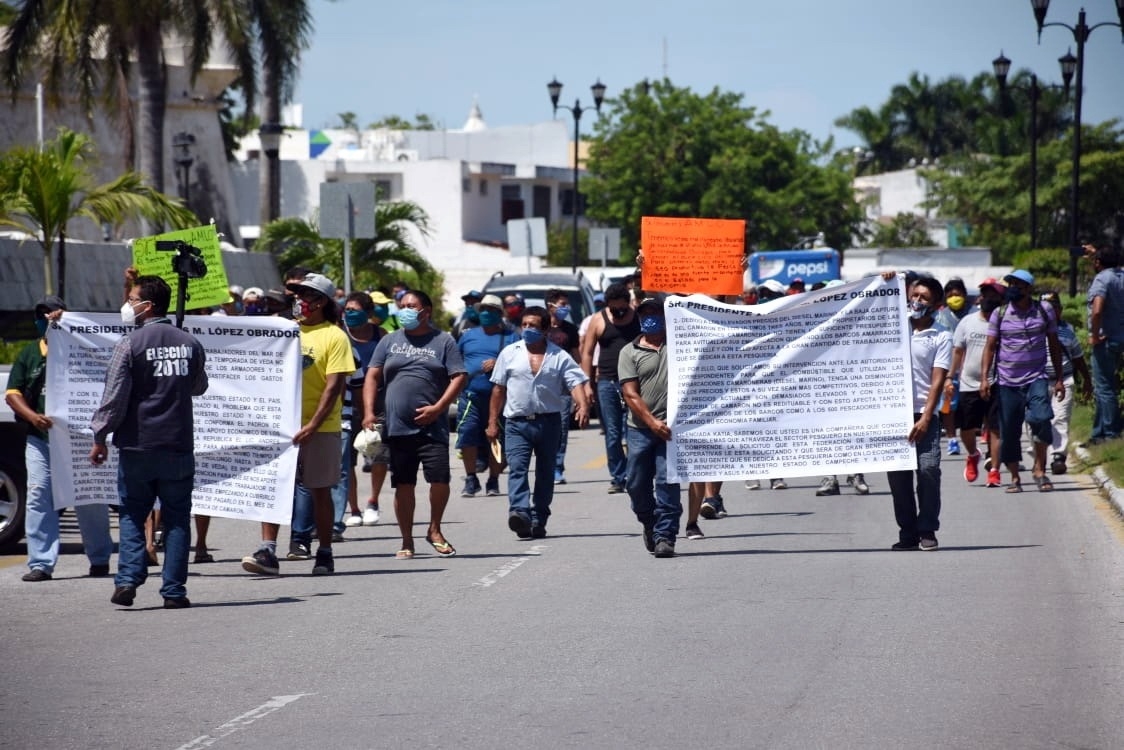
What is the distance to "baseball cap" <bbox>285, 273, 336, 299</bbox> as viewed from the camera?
11.7 meters

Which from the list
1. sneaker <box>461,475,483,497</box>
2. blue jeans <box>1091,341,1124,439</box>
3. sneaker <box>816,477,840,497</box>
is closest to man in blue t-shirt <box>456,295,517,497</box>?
sneaker <box>461,475,483,497</box>

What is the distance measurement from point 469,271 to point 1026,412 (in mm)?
56043

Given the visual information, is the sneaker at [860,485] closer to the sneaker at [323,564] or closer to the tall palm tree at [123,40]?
the sneaker at [323,564]

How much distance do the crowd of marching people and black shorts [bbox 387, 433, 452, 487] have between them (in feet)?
0.04

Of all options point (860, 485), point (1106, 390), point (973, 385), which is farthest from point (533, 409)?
point (1106, 390)

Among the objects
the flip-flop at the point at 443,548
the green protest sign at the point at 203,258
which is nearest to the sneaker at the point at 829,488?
the flip-flop at the point at 443,548

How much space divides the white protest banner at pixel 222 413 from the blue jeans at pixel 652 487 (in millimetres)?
2398

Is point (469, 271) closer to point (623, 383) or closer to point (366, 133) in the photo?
point (366, 133)

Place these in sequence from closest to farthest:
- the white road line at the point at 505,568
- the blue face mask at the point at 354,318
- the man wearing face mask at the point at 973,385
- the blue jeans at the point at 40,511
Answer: the white road line at the point at 505,568, the blue jeans at the point at 40,511, the blue face mask at the point at 354,318, the man wearing face mask at the point at 973,385

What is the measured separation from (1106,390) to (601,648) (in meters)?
11.4

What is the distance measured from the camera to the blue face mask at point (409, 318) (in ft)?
40.3

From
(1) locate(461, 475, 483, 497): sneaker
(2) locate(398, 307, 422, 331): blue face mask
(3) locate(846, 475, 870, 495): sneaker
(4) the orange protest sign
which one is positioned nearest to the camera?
(2) locate(398, 307, 422, 331): blue face mask

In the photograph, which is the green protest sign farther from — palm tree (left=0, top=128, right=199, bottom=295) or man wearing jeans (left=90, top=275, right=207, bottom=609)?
palm tree (left=0, top=128, right=199, bottom=295)

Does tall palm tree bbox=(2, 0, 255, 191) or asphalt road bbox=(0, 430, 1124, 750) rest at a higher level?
tall palm tree bbox=(2, 0, 255, 191)
